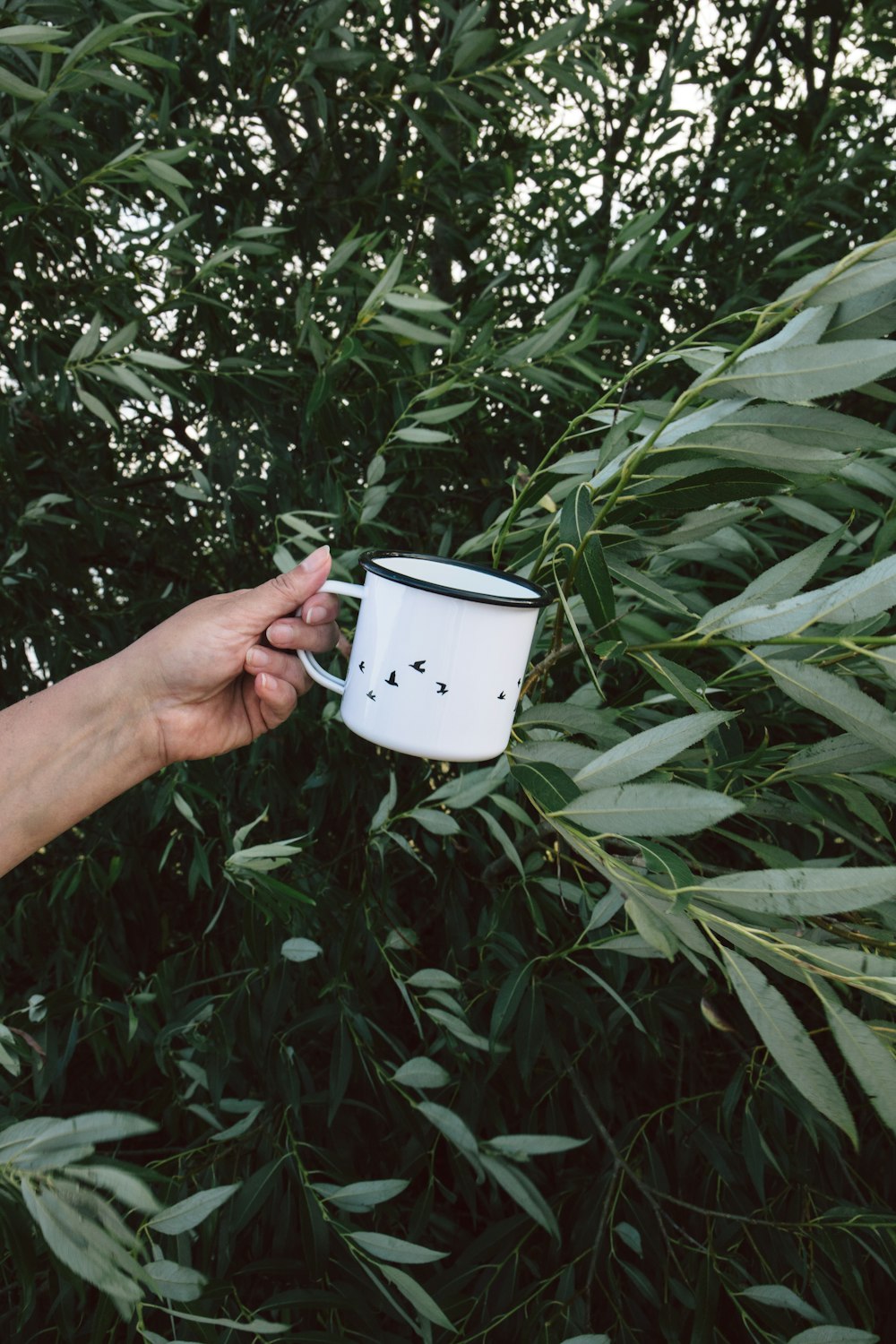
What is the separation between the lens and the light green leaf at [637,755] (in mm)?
531

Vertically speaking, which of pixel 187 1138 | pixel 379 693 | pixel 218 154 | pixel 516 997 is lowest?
pixel 187 1138

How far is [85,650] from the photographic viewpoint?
4.44 feet

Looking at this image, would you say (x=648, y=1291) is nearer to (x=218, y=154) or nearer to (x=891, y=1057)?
(x=891, y=1057)

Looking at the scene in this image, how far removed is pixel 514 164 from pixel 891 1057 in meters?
1.36

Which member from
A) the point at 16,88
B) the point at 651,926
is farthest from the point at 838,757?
the point at 16,88

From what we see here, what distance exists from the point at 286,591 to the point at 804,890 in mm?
509

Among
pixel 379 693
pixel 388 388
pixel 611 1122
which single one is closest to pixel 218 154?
pixel 388 388

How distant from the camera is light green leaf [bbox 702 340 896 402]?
0.47 metres

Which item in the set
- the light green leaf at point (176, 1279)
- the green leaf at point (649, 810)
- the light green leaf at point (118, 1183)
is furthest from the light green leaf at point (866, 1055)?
the light green leaf at point (176, 1279)

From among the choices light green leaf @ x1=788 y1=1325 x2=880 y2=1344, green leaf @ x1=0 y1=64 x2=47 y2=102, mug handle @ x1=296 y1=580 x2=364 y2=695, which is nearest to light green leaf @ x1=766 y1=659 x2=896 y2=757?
mug handle @ x1=296 y1=580 x2=364 y2=695

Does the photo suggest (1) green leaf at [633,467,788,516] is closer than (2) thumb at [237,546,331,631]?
Yes

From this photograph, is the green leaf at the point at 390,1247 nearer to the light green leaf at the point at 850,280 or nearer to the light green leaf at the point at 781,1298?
the light green leaf at the point at 781,1298

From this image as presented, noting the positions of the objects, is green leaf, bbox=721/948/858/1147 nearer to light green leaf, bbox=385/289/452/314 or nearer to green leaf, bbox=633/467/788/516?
green leaf, bbox=633/467/788/516

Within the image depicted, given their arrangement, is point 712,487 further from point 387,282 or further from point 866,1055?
point 387,282
